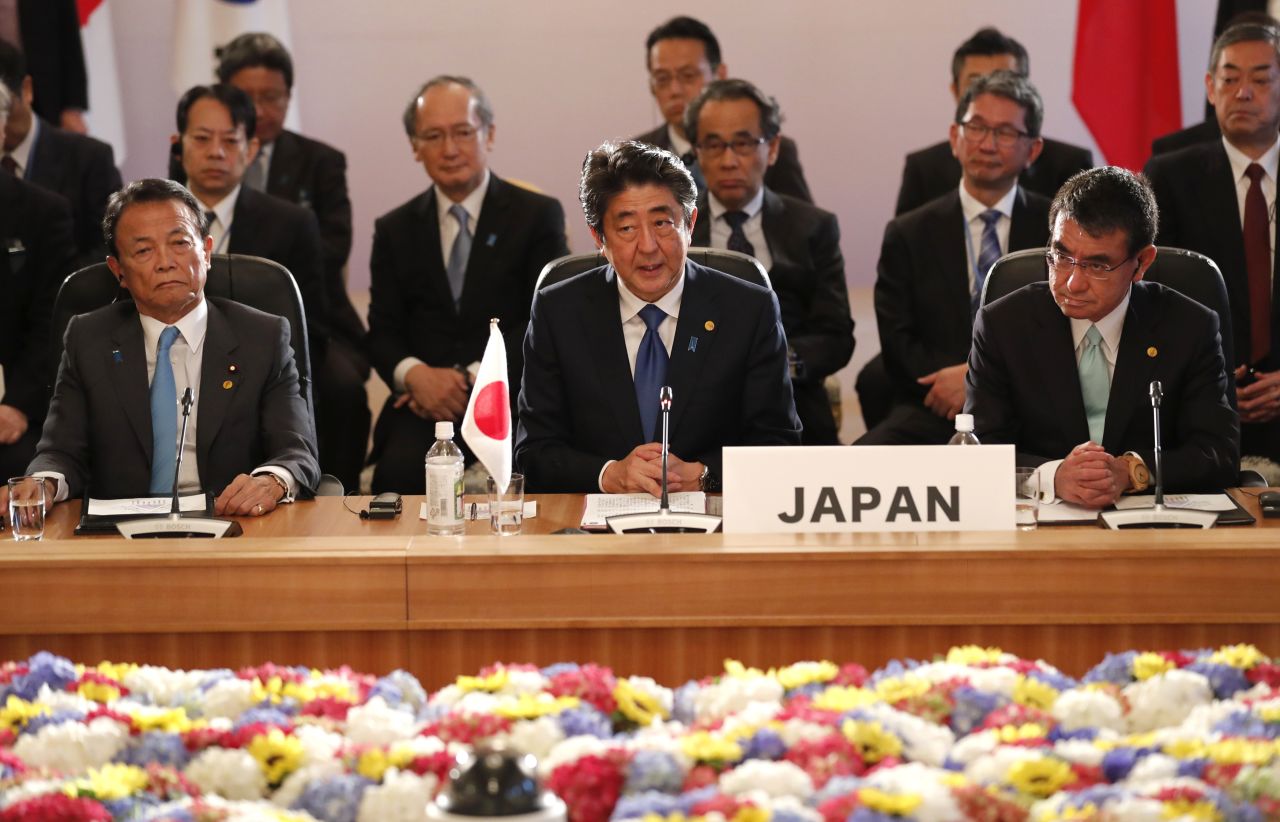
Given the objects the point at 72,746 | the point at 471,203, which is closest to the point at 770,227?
the point at 471,203

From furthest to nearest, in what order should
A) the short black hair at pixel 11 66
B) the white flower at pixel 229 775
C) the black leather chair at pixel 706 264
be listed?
the short black hair at pixel 11 66, the black leather chair at pixel 706 264, the white flower at pixel 229 775

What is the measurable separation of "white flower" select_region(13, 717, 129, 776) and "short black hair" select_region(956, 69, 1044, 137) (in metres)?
3.43

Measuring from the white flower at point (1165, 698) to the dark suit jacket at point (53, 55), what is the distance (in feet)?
16.9

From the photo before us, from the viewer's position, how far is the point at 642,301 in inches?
141

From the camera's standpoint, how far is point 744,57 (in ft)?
21.2

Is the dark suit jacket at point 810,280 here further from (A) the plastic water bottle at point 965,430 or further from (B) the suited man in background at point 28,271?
(B) the suited man in background at point 28,271

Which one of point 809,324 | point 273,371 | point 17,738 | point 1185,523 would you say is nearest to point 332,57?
point 809,324

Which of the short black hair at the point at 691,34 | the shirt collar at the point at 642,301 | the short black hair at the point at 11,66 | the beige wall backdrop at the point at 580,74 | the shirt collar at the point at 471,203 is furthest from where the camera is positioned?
the beige wall backdrop at the point at 580,74

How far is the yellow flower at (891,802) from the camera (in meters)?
1.52

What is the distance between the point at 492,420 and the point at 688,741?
1.41m

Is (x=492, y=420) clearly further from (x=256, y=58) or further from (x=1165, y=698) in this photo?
(x=256, y=58)

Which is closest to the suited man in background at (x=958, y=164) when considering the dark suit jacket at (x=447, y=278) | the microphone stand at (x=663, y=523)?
the dark suit jacket at (x=447, y=278)

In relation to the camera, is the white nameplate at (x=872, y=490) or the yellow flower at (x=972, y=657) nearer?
the yellow flower at (x=972, y=657)

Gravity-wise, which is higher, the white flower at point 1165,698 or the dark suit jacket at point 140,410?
the dark suit jacket at point 140,410
